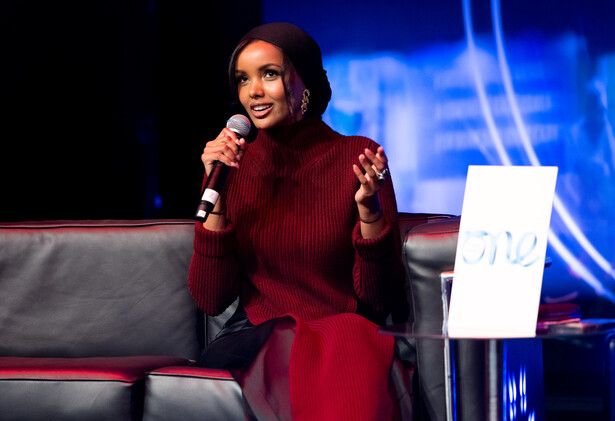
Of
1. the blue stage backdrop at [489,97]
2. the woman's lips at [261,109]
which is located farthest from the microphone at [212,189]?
the blue stage backdrop at [489,97]

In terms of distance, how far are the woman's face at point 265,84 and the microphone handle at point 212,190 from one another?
0.26 meters

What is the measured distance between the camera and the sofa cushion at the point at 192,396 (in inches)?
54.2

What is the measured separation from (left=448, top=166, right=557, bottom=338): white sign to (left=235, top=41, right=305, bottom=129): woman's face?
2.50ft

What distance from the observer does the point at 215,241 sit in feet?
5.17

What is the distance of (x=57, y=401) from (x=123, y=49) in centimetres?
202

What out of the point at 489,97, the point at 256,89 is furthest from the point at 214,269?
the point at 489,97

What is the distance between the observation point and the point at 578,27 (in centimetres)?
323

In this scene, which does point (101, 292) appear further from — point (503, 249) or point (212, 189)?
point (503, 249)

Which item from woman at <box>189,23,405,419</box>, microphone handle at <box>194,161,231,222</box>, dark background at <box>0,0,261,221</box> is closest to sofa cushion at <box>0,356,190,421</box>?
woman at <box>189,23,405,419</box>

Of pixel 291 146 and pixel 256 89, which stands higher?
pixel 256 89

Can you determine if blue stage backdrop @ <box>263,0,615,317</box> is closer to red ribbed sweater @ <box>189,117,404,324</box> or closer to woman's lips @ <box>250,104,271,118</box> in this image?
red ribbed sweater @ <box>189,117,404,324</box>

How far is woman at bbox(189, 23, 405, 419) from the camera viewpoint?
152cm

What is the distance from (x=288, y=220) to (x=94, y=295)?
594 millimetres

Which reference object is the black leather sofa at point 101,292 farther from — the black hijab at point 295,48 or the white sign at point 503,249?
the white sign at point 503,249
